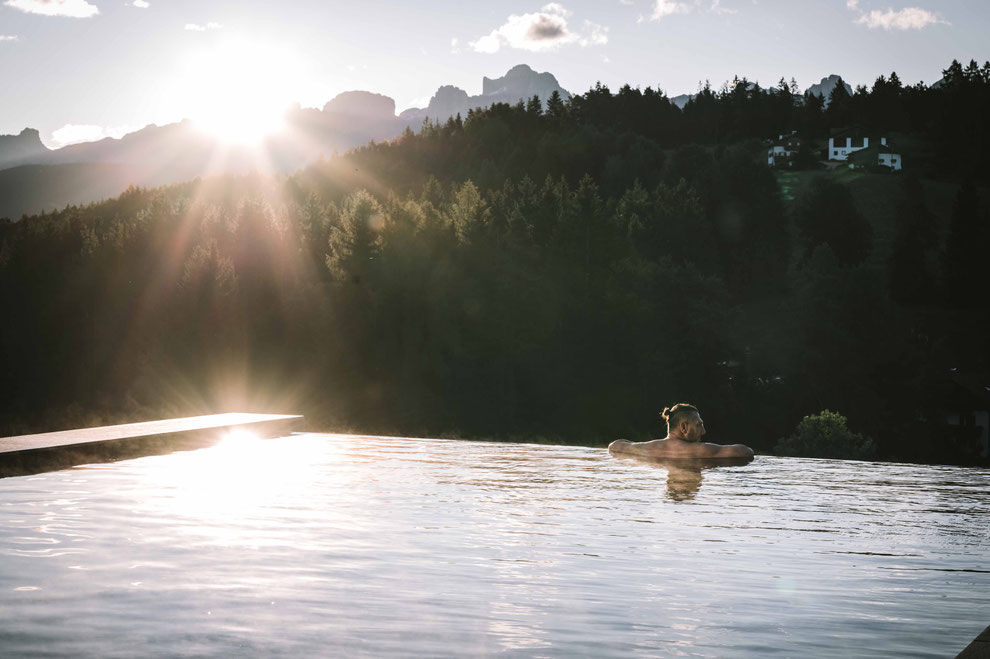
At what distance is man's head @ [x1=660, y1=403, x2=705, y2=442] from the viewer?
1334 cm

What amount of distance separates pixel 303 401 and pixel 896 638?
46.5m

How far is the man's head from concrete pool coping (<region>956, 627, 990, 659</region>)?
29.4 ft

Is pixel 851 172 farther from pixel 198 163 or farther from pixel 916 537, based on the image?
pixel 916 537

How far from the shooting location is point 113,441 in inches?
493

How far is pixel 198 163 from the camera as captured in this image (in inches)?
7131

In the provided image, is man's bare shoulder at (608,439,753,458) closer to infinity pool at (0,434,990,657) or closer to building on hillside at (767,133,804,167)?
infinity pool at (0,434,990,657)

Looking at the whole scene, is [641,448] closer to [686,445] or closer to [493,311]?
[686,445]

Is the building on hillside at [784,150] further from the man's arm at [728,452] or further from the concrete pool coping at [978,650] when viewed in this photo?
the concrete pool coping at [978,650]

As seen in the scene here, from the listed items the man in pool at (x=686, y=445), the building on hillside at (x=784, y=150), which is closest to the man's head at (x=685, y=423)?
the man in pool at (x=686, y=445)

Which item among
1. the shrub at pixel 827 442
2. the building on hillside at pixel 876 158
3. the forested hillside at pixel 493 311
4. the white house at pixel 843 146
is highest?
the white house at pixel 843 146

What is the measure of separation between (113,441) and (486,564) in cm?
754

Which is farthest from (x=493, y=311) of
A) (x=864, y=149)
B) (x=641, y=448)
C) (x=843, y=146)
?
(x=843, y=146)

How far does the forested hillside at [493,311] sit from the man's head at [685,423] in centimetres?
3002

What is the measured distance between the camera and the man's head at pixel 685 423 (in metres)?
13.3
